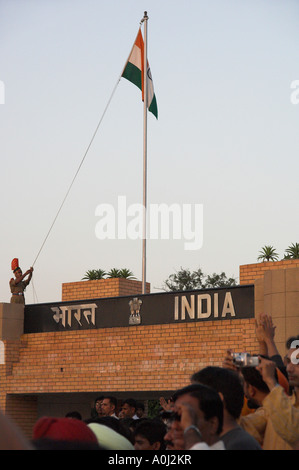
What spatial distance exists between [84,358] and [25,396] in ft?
→ 10.8

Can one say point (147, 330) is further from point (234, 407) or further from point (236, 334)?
point (234, 407)

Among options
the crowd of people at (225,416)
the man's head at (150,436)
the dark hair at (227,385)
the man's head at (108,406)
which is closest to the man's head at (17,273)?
the man's head at (108,406)

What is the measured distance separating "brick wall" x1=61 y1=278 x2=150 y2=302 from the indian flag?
564 cm

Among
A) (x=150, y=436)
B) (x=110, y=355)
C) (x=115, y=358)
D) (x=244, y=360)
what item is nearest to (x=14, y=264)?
(x=110, y=355)

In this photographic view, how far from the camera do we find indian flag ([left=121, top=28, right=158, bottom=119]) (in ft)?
81.0

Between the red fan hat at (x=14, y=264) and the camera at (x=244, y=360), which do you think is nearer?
the camera at (x=244, y=360)

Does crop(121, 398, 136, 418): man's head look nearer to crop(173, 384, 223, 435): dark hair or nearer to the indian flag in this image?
crop(173, 384, 223, 435): dark hair

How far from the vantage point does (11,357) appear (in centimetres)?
2216

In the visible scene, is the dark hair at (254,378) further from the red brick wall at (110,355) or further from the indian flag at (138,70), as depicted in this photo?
the indian flag at (138,70)

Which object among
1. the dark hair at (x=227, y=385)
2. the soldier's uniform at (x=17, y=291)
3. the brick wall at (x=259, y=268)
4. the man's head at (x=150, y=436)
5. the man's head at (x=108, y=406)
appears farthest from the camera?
the soldier's uniform at (x=17, y=291)

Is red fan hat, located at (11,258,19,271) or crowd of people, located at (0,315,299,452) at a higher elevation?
red fan hat, located at (11,258,19,271)

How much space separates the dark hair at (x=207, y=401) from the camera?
12.2ft

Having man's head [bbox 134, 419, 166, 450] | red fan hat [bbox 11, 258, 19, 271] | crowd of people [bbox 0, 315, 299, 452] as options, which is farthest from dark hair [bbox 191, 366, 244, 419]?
red fan hat [bbox 11, 258, 19, 271]

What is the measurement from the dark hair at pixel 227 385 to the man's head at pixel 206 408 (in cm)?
39
